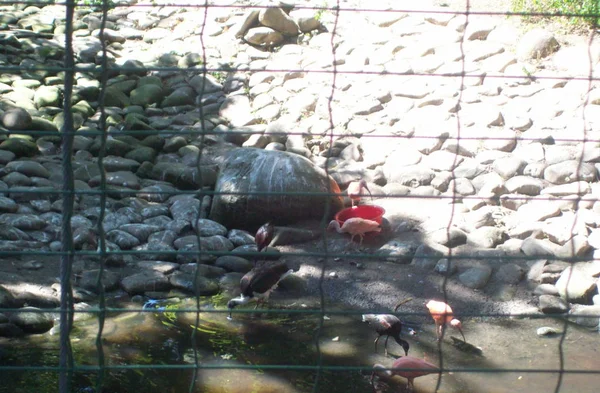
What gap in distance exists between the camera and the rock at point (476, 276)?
5.41 metres

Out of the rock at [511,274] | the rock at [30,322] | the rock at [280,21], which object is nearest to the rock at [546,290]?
the rock at [511,274]

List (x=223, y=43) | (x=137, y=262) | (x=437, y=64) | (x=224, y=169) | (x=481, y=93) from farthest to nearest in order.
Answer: (x=223, y=43) < (x=437, y=64) < (x=481, y=93) < (x=224, y=169) < (x=137, y=262)

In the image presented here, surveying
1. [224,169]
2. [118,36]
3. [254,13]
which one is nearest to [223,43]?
[254,13]

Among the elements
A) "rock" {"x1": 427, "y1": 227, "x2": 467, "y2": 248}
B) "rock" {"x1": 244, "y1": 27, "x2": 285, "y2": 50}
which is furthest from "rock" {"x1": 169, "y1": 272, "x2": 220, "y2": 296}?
"rock" {"x1": 244, "y1": 27, "x2": 285, "y2": 50}

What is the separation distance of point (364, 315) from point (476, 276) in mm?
894

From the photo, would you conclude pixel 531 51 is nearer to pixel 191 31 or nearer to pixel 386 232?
pixel 386 232

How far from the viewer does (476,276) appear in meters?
5.45

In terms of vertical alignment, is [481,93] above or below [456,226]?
above

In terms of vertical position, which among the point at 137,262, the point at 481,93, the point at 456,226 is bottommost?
the point at 137,262

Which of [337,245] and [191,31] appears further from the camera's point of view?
[191,31]

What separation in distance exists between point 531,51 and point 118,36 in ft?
16.2

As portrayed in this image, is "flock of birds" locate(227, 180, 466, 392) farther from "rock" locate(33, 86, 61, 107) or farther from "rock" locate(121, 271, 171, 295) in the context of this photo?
"rock" locate(33, 86, 61, 107)

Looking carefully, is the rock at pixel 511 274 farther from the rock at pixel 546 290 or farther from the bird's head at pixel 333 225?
the bird's head at pixel 333 225

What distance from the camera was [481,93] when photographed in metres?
7.51
